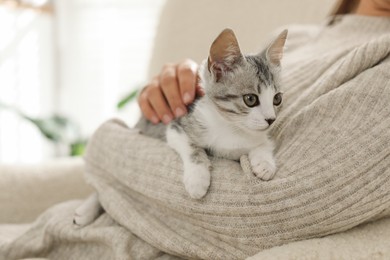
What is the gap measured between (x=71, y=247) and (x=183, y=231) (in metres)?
0.27

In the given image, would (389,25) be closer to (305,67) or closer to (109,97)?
(305,67)

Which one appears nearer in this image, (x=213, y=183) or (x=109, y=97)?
(x=213, y=183)

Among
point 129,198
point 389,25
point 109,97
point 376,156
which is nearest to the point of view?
point 376,156

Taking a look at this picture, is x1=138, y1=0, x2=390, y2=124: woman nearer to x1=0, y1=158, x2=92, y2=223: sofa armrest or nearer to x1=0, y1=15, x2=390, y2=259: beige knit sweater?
x1=0, y1=15, x2=390, y2=259: beige knit sweater

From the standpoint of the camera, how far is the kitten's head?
0.77 metres

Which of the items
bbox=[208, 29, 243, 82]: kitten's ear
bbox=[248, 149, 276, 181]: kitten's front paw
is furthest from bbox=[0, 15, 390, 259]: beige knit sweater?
bbox=[208, 29, 243, 82]: kitten's ear

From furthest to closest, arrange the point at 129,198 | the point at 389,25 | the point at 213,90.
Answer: the point at 389,25, the point at 129,198, the point at 213,90

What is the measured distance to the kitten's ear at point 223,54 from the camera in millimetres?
698

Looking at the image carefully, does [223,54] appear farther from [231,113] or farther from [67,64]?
[67,64]

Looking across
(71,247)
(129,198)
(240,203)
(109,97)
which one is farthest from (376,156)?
(109,97)

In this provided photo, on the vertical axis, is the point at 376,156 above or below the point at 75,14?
→ above

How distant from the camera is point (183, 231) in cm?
84

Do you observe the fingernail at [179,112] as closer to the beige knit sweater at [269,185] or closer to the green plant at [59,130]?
the beige knit sweater at [269,185]

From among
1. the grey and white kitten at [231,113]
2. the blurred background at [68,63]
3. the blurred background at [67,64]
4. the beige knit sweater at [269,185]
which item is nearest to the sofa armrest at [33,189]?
the beige knit sweater at [269,185]
